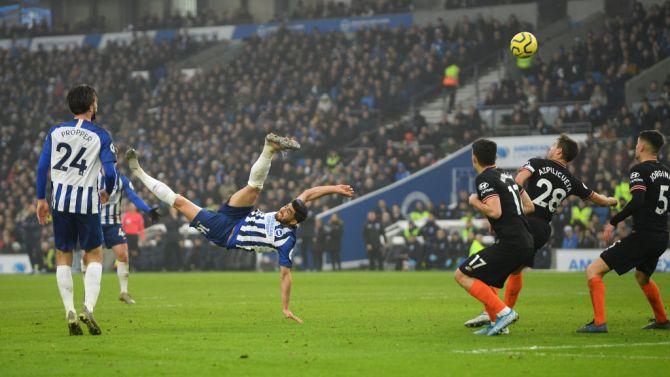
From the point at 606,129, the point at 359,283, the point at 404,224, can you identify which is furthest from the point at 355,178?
the point at 359,283

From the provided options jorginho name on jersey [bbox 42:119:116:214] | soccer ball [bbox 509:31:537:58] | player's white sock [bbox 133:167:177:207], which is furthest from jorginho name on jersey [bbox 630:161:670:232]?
soccer ball [bbox 509:31:537:58]

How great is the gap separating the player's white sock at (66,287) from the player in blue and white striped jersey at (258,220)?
2.25 metres

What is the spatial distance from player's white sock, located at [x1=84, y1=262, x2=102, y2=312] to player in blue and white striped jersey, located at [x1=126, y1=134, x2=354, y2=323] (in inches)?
79.1

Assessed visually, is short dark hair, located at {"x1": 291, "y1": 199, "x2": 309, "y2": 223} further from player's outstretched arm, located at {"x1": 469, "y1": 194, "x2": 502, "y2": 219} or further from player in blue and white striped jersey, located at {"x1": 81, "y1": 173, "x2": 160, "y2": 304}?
player in blue and white striped jersey, located at {"x1": 81, "y1": 173, "x2": 160, "y2": 304}

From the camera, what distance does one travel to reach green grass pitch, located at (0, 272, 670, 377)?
875cm

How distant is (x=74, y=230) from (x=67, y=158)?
848 mm

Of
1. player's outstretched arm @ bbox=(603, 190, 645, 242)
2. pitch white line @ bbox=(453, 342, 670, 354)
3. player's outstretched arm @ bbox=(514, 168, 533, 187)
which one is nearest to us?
pitch white line @ bbox=(453, 342, 670, 354)

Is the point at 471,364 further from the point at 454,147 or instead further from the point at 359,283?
the point at 454,147

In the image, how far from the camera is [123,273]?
1861 cm

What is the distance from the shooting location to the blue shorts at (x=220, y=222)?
1363cm

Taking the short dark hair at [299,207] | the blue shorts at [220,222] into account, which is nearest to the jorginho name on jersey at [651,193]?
the short dark hair at [299,207]

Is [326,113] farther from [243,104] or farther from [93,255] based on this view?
[93,255]

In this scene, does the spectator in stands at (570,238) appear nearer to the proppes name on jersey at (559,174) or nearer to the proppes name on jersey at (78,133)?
the proppes name on jersey at (559,174)

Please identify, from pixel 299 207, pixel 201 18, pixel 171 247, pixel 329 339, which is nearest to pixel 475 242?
pixel 171 247
